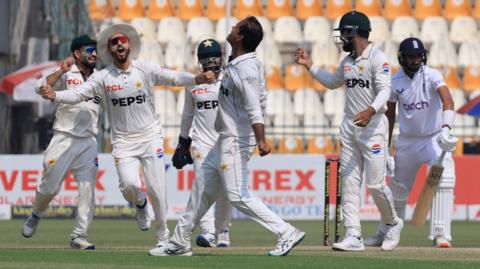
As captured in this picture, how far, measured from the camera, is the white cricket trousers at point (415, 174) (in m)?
14.5

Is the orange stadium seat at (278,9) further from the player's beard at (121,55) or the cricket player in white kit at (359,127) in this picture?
the player's beard at (121,55)

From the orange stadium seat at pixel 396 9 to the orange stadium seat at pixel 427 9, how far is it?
22 cm

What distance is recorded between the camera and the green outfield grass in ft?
37.6

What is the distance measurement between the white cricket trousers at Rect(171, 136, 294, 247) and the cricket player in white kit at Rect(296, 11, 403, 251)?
4.77 feet

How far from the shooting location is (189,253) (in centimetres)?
1252

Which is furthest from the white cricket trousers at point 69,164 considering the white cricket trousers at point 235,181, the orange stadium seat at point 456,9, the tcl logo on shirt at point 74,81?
the orange stadium seat at point 456,9

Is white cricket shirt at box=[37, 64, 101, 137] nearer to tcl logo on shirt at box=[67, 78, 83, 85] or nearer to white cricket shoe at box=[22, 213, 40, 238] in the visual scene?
tcl logo on shirt at box=[67, 78, 83, 85]

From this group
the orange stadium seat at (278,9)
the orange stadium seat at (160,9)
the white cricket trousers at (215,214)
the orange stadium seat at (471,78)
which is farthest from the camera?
the orange stadium seat at (160,9)

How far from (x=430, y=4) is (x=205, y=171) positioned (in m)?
19.7

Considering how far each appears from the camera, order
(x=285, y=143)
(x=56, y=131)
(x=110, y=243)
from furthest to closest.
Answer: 1. (x=285, y=143)
2. (x=110, y=243)
3. (x=56, y=131)

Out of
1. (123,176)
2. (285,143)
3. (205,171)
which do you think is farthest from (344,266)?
(285,143)

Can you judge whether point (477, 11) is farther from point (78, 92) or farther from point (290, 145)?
point (78, 92)

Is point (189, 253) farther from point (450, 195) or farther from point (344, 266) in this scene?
point (450, 195)

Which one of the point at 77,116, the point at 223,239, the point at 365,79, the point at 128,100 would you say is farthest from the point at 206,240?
the point at 365,79
